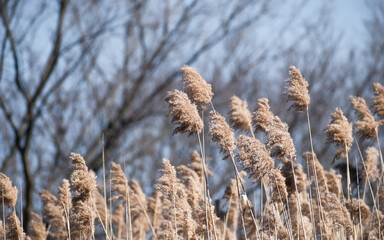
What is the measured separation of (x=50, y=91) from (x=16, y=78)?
959 mm

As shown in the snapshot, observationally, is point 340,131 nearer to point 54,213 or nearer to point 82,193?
point 82,193

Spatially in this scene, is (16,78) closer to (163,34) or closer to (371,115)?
(163,34)

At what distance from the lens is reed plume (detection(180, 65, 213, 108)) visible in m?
3.55

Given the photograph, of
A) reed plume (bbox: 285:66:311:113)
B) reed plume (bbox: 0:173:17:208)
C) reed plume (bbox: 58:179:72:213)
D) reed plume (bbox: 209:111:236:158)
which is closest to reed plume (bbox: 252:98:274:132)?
reed plume (bbox: 285:66:311:113)

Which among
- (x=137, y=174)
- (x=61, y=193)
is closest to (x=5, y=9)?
(x=137, y=174)

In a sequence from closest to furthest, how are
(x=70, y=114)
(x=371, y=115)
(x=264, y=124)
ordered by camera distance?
1. (x=264, y=124)
2. (x=371, y=115)
3. (x=70, y=114)

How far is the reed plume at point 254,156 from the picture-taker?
334cm

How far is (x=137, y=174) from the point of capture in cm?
1488

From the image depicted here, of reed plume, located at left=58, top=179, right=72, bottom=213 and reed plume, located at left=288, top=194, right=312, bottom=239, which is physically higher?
reed plume, located at left=58, top=179, right=72, bottom=213

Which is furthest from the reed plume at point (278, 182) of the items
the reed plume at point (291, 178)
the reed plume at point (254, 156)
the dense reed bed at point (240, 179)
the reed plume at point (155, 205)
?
the reed plume at point (155, 205)

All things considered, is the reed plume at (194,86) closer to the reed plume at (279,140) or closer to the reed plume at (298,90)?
the reed plume at (279,140)

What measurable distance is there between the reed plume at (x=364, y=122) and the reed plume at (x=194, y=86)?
1372 millimetres

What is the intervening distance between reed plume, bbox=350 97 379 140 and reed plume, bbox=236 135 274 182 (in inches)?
47.7

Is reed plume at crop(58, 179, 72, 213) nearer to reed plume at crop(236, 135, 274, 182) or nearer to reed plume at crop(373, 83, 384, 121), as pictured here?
reed plume at crop(236, 135, 274, 182)
